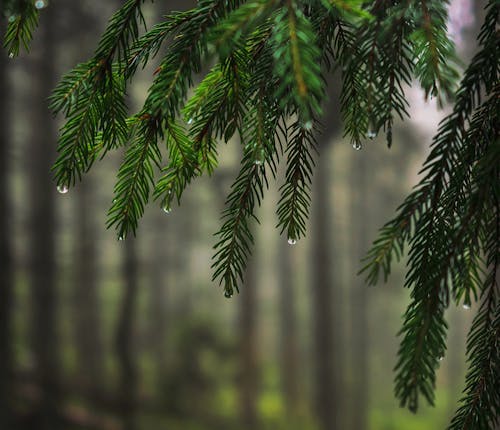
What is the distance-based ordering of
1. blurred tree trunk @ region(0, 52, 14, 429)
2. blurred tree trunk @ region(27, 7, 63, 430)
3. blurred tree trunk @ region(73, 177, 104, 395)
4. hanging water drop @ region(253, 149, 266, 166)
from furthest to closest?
blurred tree trunk @ region(73, 177, 104, 395) < blurred tree trunk @ region(27, 7, 63, 430) < blurred tree trunk @ region(0, 52, 14, 429) < hanging water drop @ region(253, 149, 266, 166)

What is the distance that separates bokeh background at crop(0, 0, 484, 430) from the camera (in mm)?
9852

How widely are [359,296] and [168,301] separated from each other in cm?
930

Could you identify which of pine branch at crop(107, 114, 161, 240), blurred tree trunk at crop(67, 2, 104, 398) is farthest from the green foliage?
blurred tree trunk at crop(67, 2, 104, 398)

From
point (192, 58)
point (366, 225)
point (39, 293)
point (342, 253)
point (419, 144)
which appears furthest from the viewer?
point (342, 253)

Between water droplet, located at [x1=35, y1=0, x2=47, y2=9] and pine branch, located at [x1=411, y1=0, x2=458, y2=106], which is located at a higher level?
water droplet, located at [x1=35, y1=0, x2=47, y2=9]

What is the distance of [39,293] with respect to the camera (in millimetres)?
10062

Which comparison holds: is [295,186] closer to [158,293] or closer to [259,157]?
[259,157]

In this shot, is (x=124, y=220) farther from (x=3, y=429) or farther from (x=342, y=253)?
(x=342, y=253)

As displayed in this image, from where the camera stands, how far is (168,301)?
77.7 ft

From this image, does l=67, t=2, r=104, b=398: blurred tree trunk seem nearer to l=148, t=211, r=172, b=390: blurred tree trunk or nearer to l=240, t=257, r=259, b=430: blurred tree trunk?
l=148, t=211, r=172, b=390: blurred tree trunk

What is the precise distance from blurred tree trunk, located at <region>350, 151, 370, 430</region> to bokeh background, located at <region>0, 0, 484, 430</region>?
74 millimetres

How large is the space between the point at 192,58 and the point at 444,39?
558 millimetres

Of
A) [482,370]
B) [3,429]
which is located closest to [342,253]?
[3,429]

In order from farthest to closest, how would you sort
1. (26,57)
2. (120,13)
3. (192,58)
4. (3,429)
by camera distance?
(26,57), (3,429), (120,13), (192,58)
